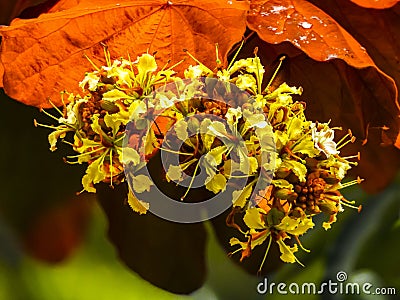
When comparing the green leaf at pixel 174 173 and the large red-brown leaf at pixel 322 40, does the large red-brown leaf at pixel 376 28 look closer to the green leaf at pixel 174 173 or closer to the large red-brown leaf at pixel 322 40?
the large red-brown leaf at pixel 322 40

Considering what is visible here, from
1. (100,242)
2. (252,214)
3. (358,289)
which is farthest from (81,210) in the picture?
(358,289)

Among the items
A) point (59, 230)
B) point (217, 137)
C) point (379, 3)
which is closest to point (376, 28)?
point (379, 3)

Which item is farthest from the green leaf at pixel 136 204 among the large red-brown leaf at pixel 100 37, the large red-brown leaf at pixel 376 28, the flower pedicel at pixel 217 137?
the large red-brown leaf at pixel 376 28

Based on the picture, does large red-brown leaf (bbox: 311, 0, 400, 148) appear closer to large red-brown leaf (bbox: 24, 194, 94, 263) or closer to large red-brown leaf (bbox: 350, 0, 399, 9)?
large red-brown leaf (bbox: 350, 0, 399, 9)

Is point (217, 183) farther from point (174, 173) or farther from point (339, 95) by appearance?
point (339, 95)

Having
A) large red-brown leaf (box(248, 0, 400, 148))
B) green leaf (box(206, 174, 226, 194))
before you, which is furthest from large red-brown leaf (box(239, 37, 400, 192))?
green leaf (box(206, 174, 226, 194))
